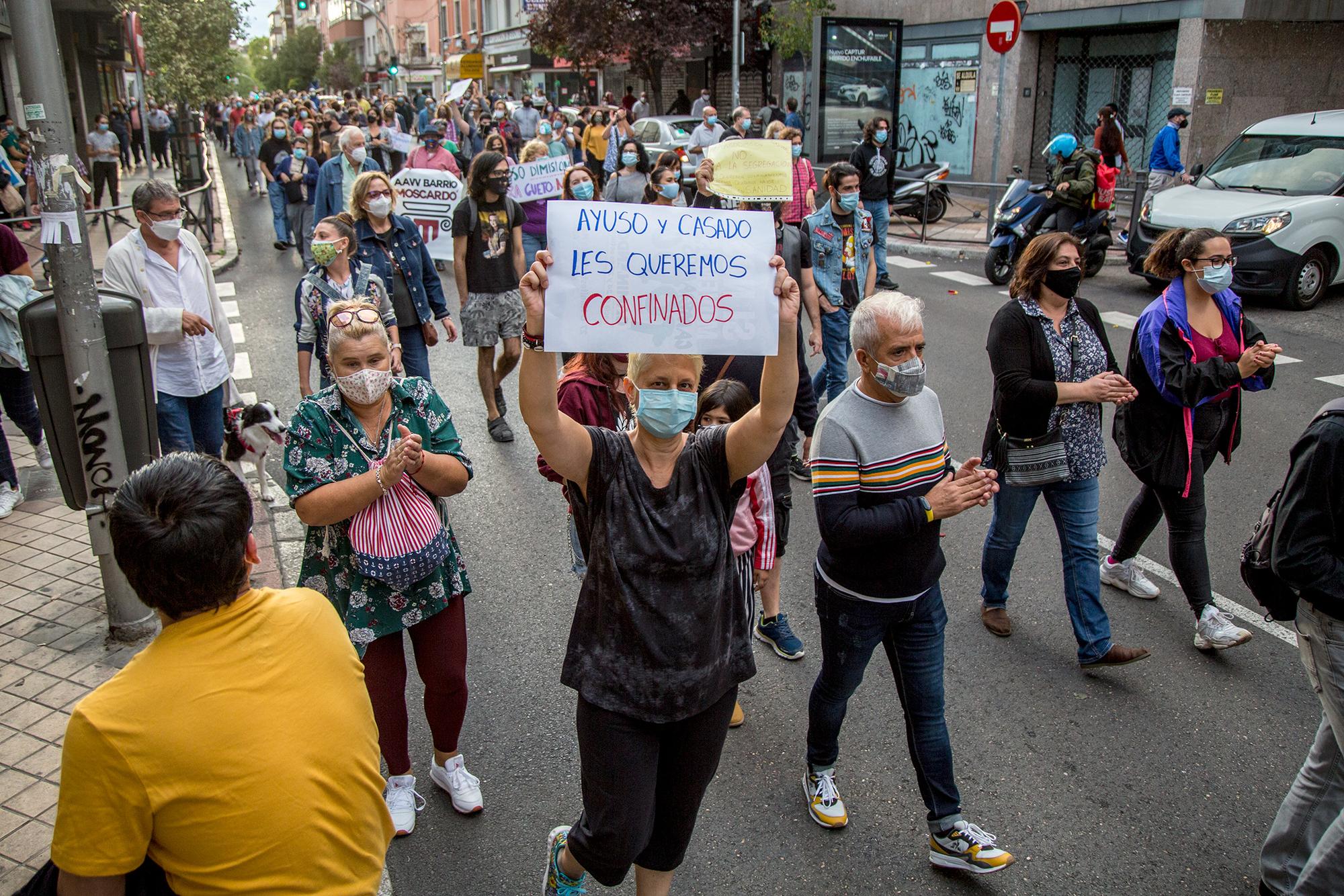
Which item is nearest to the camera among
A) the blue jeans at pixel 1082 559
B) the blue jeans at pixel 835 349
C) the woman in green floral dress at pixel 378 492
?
the woman in green floral dress at pixel 378 492

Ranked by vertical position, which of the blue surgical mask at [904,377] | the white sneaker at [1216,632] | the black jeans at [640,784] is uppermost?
the blue surgical mask at [904,377]

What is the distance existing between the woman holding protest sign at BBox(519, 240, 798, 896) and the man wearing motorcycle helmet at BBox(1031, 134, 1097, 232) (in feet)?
35.4

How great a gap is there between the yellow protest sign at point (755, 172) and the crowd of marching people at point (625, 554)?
1739mm

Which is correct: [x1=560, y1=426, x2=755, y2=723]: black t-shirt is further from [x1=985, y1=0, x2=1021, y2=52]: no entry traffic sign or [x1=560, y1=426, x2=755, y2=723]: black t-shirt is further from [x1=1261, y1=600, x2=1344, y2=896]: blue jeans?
[x1=985, y1=0, x2=1021, y2=52]: no entry traffic sign

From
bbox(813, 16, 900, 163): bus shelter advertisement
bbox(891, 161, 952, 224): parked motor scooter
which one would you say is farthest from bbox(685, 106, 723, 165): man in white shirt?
bbox(891, 161, 952, 224): parked motor scooter

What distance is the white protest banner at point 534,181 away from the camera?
381 inches

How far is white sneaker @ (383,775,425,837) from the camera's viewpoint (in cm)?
360

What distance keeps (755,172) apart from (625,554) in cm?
523

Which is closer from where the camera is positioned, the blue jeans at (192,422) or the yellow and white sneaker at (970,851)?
the yellow and white sneaker at (970,851)

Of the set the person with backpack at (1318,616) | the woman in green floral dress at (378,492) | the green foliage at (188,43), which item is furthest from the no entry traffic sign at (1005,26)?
the green foliage at (188,43)

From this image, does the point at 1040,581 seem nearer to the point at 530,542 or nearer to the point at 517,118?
the point at 530,542

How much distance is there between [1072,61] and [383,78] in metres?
60.1

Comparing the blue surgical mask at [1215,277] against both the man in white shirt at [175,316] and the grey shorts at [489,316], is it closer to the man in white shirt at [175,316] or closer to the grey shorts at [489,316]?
the grey shorts at [489,316]

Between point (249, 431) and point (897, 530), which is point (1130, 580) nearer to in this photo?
point (897, 530)
